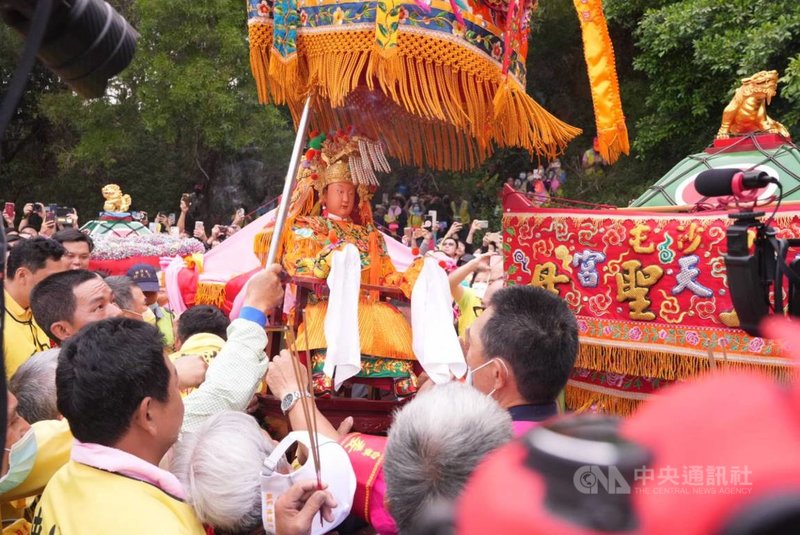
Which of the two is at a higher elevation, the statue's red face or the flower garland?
the statue's red face

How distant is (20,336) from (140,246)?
488 centimetres

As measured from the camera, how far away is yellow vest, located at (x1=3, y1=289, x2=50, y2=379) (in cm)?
283

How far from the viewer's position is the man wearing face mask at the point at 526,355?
197cm

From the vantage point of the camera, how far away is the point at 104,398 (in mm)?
1586

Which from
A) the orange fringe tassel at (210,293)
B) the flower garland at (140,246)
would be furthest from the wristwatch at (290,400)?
the flower garland at (140,246)

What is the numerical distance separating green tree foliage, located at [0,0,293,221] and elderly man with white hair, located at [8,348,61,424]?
43.6 ft

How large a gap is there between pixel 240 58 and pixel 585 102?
22.0ft

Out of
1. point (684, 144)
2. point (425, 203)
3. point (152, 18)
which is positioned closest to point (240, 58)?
point (152, 18)

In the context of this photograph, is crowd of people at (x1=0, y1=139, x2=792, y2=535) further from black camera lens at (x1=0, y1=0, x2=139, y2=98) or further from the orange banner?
the orange banner

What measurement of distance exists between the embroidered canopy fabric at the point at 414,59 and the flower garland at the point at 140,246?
14.2 ft

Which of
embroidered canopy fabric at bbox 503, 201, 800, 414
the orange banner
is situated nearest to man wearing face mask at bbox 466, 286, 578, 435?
the orange banner

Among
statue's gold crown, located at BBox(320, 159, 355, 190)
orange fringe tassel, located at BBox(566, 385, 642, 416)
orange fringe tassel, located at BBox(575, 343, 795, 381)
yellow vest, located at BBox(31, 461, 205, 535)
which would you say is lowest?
orange fringe tassel, located at BBox(566, 385, 642, 416)

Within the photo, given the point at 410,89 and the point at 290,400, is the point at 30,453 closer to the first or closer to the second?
the point at 290,400

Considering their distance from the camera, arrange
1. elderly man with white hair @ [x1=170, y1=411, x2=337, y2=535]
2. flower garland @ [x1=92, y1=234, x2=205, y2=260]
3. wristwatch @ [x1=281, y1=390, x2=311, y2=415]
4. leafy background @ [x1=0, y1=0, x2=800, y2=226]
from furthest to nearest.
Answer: leafy background @ [x1=0, y1=0, x2=800, y2=226] → flower garland @ [x1=92, y1=234, x2=205, y2=260] → wristwatch @ [x1=281, y1=390, x2=311, y2=415] → elderly man with white hair @ [x1=170, y1=411, x2=337, y2=535]
